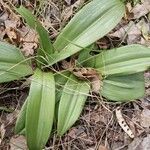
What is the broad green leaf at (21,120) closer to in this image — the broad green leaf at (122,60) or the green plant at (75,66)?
the green plant at (75,66)

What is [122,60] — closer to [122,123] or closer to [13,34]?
[122,123]

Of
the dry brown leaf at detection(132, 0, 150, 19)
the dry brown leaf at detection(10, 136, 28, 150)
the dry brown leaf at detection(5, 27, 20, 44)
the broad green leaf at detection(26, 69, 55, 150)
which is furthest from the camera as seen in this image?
the dry brown leaf at detection(132, 0, 150, 19)

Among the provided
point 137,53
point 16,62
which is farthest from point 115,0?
point 16,62

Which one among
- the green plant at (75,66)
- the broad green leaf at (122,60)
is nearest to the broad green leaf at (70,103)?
the green plant at (75,66)

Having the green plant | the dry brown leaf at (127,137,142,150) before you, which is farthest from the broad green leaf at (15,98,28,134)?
the dry brown leaf at (127,137,142,150)

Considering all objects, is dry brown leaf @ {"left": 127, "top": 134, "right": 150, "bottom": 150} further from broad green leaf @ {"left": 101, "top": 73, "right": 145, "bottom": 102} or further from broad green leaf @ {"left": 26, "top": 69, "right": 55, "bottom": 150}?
broad green leaf @ {"left": 26, "top": 69, "right": 55, "bottom": 150}

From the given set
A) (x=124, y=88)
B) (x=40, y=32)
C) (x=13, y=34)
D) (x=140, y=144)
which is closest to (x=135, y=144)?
(x=140, y=144)

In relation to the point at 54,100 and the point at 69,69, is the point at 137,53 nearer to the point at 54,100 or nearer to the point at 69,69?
the point at 69,69
